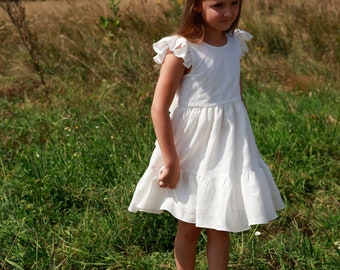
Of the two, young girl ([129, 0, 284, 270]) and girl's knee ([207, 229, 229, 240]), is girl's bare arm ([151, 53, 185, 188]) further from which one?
girl's knee ([207, 229, 229, 240])

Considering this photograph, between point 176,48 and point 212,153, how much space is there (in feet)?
1.29

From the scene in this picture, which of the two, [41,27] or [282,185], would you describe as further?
[41,27]

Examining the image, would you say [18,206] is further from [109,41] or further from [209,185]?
[109,41]

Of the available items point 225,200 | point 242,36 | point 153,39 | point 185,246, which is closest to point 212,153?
point 225,200

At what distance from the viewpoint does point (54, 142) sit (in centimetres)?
381

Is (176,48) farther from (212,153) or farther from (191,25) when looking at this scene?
(212,153)

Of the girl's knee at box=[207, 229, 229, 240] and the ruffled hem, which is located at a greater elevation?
the ruffled hem

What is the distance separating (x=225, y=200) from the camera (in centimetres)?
206

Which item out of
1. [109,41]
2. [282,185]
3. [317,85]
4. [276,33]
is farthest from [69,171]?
[276,33]

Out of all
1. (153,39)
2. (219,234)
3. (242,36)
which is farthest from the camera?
(153,39)

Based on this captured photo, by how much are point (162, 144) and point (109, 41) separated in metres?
4.15

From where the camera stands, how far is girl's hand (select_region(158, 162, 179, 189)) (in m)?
2.11

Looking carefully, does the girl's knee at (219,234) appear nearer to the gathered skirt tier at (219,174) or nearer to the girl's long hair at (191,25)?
the gathered skirt tier at (219,174)

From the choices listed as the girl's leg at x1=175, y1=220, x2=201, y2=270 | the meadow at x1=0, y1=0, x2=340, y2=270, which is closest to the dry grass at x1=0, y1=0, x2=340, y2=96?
the meadow at x1=0, y1=0, x2=340, y2=270
